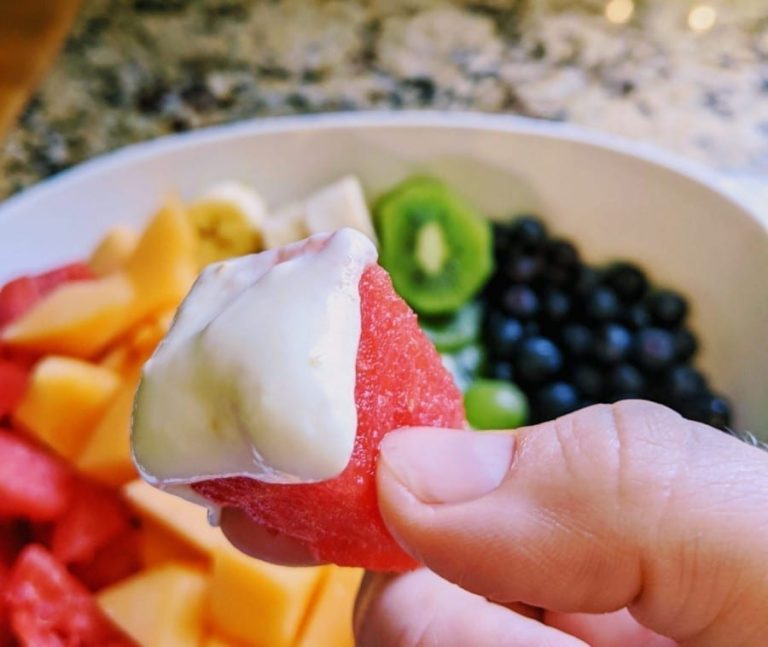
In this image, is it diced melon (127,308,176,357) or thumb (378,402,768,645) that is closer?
thumb (378,402,768,645)

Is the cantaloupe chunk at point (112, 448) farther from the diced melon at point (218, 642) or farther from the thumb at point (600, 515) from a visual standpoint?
the thumb at point (600, 515)

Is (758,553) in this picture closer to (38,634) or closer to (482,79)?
(38,634)

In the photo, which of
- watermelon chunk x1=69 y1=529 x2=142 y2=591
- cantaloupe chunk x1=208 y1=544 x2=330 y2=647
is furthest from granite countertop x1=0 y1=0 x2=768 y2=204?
cantaloupe chunk x1=208 y1=544 x2=330 y2=647

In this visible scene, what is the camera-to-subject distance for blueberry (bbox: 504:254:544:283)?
4.10 feet

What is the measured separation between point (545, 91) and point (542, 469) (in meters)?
1.06

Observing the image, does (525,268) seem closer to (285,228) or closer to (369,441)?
→ (285,228)

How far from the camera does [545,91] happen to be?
1.38m

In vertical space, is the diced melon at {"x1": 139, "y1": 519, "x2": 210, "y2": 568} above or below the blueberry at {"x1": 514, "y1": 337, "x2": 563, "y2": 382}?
below

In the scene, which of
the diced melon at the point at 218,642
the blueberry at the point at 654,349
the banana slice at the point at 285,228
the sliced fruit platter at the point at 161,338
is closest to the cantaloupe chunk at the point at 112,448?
the sliced fruit platter at the point at 161,338

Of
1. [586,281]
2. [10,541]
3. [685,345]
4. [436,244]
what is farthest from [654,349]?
[10,541]

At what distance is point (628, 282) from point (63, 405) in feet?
2.58

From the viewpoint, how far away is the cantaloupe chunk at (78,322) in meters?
1.05

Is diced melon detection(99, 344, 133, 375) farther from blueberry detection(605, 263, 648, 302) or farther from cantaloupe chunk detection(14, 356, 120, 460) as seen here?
blueberry detection(605, 263, 648, 302)

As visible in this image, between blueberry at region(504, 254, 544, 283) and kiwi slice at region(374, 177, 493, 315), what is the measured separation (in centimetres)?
4
